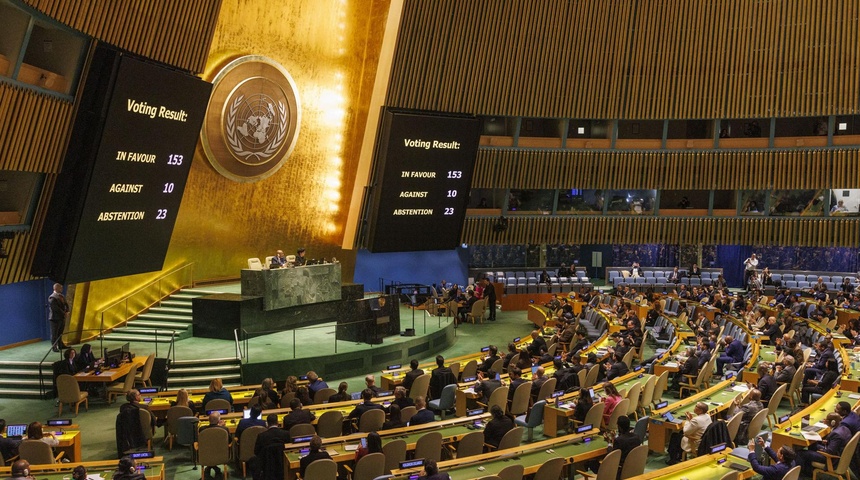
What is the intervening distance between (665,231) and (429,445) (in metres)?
20.3

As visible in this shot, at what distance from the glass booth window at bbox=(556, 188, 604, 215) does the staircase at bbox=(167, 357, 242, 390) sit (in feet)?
50.4

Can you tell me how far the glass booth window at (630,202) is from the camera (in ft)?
92.9

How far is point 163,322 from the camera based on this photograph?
61.1ft

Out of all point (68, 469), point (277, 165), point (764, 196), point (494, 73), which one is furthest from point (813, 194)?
point (68, 469)

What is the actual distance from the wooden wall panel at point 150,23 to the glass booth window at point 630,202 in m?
16.9

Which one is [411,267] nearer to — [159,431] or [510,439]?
[159,431]

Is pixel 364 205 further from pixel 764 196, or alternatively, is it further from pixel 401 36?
pixel 764 196

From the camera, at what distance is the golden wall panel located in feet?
65.5

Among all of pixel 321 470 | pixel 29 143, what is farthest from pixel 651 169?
pixel 321 470

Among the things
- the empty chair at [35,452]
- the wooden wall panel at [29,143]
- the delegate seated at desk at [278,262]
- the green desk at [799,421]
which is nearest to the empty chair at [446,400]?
the green desk at [799,421]

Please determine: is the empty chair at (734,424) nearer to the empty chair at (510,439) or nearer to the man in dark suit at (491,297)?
the empty chair at (510,439)

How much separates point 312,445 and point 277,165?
549 inches

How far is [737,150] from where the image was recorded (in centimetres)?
2697

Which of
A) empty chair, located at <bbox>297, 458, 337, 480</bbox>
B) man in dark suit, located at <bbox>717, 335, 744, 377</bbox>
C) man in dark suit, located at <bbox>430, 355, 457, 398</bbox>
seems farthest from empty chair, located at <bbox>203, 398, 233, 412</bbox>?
man in dark suit, located at <bbox>717, 335, 744, 377</bbox>
